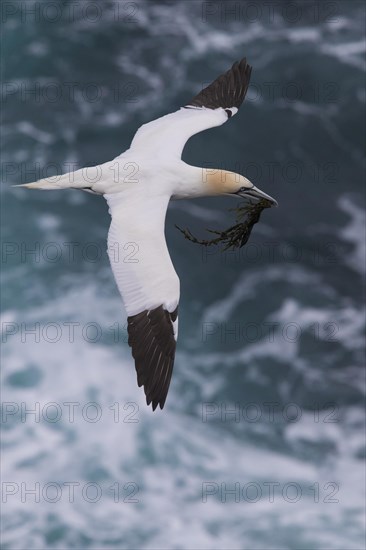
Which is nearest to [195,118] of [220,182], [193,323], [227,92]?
[227,92]

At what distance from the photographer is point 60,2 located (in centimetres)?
4431

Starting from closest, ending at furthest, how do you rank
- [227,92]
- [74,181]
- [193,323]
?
1. [74,181]
2. [227,92]
3. [193,323]

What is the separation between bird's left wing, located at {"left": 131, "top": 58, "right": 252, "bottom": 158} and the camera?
2500cm

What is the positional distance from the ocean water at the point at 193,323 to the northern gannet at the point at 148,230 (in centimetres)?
1426

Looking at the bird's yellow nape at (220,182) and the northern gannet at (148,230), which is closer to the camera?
the northern gannet at (148,230)

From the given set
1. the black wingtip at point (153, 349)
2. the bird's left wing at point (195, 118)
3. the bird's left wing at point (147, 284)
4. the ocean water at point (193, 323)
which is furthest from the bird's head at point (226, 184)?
the ocean water at point (193, 323)

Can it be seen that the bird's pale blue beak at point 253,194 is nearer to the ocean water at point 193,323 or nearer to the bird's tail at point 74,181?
the bird's tail at point 74,181


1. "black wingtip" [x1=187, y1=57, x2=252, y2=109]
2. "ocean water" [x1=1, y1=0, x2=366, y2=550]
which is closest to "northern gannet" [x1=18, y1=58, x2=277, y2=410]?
"black wingtip" [x1=187, y1=57, x2=252, y2=109]

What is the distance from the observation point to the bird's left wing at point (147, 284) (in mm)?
22125

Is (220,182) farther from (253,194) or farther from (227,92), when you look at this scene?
(227,92)

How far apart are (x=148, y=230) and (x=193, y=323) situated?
15.8 metres

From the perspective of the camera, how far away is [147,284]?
891 inches

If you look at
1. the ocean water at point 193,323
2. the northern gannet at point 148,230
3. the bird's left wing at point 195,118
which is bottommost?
the ocean water at point 193,323

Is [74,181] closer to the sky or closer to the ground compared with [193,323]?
closer to the sky
